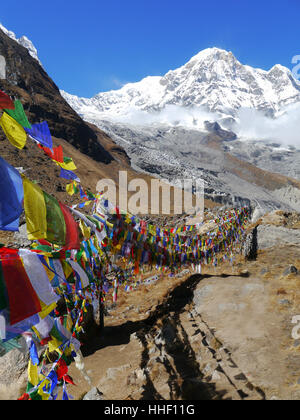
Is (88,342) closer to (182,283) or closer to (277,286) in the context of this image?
(182,283)

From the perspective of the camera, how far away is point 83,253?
6316 mm

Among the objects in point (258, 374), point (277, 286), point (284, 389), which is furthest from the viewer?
point (277, 286)

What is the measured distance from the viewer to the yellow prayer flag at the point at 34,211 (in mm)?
3262

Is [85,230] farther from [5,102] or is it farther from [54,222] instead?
[5,102]

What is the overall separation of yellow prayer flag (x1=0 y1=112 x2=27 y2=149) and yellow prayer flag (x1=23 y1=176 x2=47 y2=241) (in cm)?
47

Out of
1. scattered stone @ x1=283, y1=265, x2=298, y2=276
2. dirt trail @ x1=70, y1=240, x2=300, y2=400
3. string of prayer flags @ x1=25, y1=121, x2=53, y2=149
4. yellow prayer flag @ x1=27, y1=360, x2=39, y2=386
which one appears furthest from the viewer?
scattered stone @ x1=283, y1=265, x2=298, y2=276

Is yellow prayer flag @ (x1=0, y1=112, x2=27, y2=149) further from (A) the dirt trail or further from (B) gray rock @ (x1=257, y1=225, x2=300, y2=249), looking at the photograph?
(B) gray rock @ (x1=257, y1=225, x2=300, y2=249)

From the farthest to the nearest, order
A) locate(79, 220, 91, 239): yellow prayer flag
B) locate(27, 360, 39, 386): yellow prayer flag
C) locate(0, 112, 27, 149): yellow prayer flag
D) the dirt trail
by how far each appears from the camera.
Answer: locate(79, 220, 91, 239): yellow prayer flag, the dirt trail, locate(27, 360, 39, 386): yellow prayer flag, locate(0, 112, 27, 149): yellow prayer flag

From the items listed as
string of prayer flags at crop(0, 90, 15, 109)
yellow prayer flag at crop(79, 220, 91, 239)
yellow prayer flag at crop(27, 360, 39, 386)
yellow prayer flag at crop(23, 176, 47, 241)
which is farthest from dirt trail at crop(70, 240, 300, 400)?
string of prayer flags at crop(0, 90, 15, 109)

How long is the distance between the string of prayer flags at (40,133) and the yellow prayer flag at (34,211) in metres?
0.60

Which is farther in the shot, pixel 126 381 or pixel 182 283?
pixel 182 283

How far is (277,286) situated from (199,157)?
125 meters

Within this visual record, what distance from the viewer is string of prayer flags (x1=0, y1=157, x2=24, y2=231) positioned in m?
2.96
